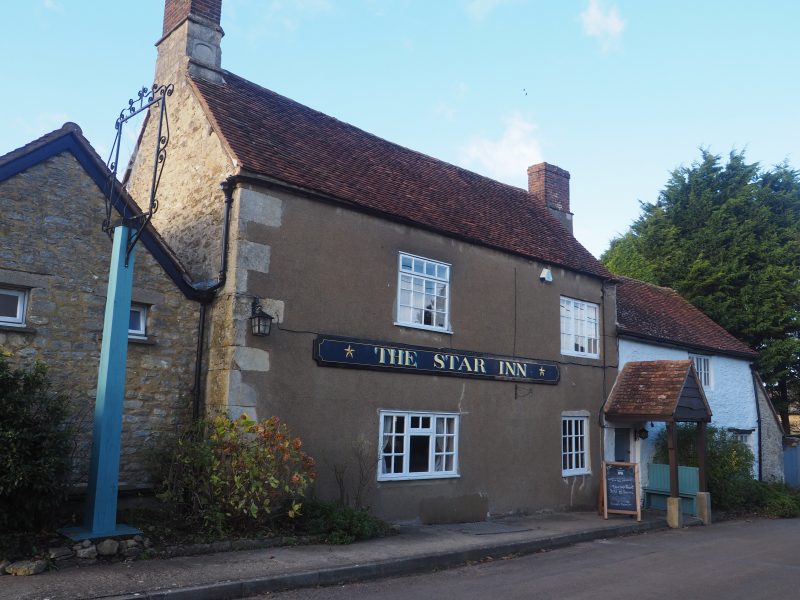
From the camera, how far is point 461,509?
1327cm

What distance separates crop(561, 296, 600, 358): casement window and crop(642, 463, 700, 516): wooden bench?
3.47 m

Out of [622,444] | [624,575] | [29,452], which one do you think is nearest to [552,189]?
[622,444]

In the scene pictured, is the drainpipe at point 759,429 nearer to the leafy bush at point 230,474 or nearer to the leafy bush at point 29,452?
the leafy bush at point 230,474

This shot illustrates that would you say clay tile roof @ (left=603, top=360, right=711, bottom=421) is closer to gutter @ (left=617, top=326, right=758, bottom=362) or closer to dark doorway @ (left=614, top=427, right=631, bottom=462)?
gutter @ (left=617, top=326, right=758, bottom=362)

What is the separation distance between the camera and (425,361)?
12883mm

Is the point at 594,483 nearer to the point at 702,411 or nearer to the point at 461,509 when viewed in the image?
the point at 702,411

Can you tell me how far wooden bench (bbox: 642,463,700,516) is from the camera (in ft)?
54.4

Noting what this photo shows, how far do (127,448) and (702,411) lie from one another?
12794 mm

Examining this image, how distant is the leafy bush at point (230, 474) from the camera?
9.49 meters

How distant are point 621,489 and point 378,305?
7200 millimetres

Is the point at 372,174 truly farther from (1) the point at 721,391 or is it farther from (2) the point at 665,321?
(1) the point at 721,391

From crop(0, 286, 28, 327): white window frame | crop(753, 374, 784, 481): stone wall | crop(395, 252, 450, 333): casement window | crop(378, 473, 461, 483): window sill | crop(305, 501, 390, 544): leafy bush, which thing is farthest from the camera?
crop(753, 374, 784, 481): stone wall

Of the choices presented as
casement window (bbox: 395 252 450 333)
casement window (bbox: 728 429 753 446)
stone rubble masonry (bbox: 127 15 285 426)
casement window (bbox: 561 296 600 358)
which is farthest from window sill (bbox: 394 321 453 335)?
casement window (bbox: 728 429 753 446)

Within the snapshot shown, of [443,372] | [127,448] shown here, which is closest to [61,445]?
[127,448]
